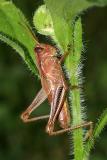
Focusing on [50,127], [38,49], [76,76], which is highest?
[38,49]

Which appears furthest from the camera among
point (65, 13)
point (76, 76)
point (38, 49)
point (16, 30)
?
point (38, 49)

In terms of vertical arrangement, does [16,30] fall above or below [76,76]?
above

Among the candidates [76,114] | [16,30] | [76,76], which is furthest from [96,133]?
[16,30]

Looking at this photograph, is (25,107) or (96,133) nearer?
(96,133)

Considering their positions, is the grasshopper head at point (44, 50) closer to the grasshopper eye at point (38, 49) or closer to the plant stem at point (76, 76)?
the grasshopper eye at point (38, 49)

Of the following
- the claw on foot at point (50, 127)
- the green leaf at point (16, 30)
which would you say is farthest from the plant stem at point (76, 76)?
the claw on foot at point (50, 127)

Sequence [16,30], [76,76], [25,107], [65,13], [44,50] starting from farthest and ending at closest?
[25,107] → [44,50] → [16,30] → [76,76] → [65,13]

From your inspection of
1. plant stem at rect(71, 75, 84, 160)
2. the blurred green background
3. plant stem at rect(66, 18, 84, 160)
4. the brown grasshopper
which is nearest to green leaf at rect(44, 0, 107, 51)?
plant stem at rect(66, 18, 84, 160)

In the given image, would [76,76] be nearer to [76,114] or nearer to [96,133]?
[76,114]
